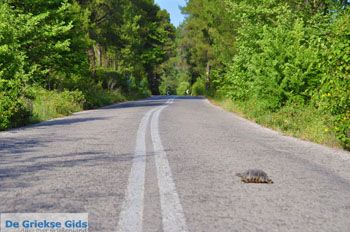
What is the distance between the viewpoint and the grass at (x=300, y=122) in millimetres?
10969

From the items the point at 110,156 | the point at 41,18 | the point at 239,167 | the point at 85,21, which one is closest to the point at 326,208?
the point at 239,167

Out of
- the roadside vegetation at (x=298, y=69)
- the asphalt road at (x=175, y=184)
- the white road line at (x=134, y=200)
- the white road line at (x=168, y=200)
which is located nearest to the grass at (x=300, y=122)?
the roadside vegetation at (x=298, y=69)

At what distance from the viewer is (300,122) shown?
43.4ft

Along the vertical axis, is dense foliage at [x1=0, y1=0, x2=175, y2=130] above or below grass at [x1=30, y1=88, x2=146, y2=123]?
above

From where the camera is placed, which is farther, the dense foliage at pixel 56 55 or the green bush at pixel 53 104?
the green bush at pixel 53 104

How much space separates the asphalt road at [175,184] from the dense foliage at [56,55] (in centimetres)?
552

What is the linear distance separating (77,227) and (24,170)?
2737 millimetres

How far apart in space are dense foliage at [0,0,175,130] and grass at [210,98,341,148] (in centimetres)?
793

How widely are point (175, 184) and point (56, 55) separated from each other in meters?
17.9

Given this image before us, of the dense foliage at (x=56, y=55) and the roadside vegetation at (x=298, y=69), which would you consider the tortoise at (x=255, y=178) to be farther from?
the dense foliage at (x=56, y=55)

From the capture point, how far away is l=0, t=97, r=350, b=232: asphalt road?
405 centimetres

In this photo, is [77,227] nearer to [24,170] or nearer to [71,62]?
[24,170]

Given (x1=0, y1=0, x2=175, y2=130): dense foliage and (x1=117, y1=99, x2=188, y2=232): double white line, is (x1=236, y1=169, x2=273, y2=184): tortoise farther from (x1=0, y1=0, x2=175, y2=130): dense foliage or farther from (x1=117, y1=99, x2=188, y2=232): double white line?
(x1=0, y1=0, x2=175, y2=130): dense foliage

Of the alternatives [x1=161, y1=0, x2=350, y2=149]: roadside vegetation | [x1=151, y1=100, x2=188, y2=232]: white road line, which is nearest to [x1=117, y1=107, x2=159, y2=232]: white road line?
[x1=151, y1=100, x2=188, y2=232]: white road line
